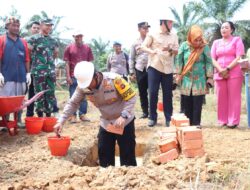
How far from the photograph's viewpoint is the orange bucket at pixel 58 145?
A: 5.20 metres

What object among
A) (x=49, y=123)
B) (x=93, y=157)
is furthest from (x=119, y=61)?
(x=93, y=157)

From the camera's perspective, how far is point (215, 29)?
103 feet

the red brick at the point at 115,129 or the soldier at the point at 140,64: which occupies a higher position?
the soldier at the point at 140,64

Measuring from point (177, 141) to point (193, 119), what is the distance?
1.71 m

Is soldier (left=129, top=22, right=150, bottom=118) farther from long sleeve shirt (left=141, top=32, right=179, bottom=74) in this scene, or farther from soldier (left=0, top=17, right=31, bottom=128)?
soldier (left=0, top=17, right=31, bottom=128)

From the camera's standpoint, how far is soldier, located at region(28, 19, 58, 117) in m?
7.08

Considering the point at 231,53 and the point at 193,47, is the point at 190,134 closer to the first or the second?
the point at 193,47

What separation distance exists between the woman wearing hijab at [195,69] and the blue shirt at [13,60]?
2.58 metres

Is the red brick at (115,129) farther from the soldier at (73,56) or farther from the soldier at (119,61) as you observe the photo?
the soldier at (119,61)

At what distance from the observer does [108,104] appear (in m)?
4.57

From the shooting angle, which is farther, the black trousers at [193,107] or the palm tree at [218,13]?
the palm tree at [218,13]

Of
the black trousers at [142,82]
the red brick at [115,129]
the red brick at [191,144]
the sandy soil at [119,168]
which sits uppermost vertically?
the black trousers at [142,82]

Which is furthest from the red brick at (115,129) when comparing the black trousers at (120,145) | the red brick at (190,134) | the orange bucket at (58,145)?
the orange bucket at (58,145)

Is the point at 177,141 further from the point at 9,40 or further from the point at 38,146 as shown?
the point at 9,40
